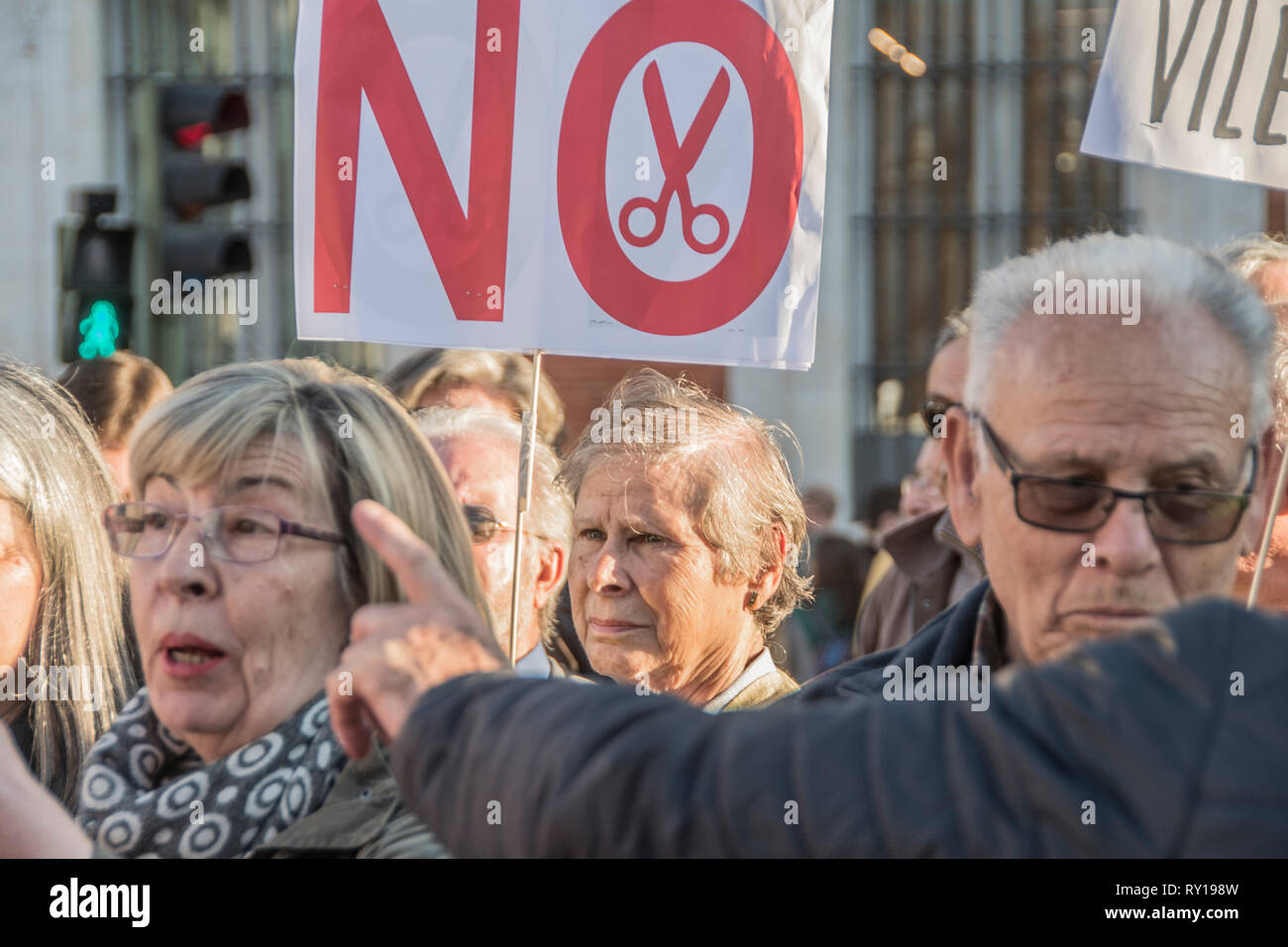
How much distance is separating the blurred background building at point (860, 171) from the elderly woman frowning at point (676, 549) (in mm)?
9529

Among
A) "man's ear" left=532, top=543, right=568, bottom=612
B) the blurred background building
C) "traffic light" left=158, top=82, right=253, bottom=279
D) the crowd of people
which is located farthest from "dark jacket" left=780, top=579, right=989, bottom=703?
the blurred background building

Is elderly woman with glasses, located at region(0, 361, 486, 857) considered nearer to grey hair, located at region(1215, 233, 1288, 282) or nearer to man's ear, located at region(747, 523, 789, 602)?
man's ear, located at region(747, 523, 789, 602)

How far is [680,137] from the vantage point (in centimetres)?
280

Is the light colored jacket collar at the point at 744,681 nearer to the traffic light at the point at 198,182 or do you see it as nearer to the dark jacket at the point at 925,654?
the dark jacket at the point at 925,654

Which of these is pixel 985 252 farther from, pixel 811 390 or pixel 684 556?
pixel 684 556

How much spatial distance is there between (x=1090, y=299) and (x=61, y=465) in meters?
1.71

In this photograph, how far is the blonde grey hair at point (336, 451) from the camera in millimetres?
2014

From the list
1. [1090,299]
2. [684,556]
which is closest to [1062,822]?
[1090,299]

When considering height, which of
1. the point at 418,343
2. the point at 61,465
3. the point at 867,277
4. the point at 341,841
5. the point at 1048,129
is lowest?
the point at 341,841

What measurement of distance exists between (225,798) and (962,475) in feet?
3.26

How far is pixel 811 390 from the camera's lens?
13297mm

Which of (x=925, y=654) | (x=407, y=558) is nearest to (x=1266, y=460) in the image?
(x=925, y=654)

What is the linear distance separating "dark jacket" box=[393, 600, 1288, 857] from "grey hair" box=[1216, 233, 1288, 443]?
4.93 feet

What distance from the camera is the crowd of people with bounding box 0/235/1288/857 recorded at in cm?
113
